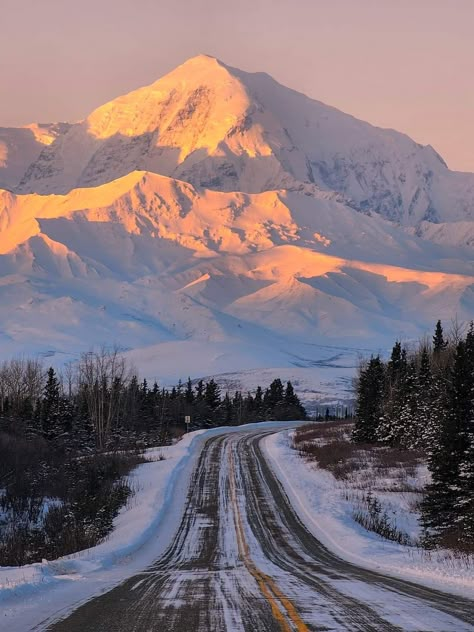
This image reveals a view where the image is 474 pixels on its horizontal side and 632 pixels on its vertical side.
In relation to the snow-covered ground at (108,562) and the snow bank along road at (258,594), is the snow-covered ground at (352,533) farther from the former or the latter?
the snow-covered ground at (108,562)

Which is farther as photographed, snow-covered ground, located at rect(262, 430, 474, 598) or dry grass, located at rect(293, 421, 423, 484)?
dry grass, located at rect(293, 421, 423, 484)

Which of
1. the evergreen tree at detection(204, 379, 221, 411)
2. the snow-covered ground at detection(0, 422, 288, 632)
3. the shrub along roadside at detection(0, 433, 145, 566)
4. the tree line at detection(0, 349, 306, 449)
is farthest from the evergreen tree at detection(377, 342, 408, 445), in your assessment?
the evergreen tree at detection(204, 379, 221, 411)

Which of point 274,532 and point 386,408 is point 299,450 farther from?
point 274,532

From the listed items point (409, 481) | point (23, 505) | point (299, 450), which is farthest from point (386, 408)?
point (23, 505)

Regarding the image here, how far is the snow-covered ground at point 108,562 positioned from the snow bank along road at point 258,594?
0.47 metres

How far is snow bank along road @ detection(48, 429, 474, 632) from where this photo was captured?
9242 mm

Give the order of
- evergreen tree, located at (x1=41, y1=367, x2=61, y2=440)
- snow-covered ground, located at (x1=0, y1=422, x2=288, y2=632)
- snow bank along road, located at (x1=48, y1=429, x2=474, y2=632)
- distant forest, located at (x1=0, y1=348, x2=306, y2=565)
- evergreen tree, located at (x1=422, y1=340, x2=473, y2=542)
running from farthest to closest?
evergreen tree, located at (x1=41, y1=367, x2=61, y2=440) → distant forest, located at (x1=0, y1=348, x2=306, y2=565) → evergreen tree, located at (x1=422, y1=340, x2=473, y2=542) → snow-covered ground, located at (x1=0, y1=422, x2=288, y2=632) → snow bank along road, located at (x1=48, y1=429, x2=474, y2=632)

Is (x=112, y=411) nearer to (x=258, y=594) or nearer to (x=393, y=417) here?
(x=393, y=417)

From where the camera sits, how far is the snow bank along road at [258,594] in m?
9.24

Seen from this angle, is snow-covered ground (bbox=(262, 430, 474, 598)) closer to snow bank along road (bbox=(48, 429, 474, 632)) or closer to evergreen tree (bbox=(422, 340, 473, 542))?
snow bank along road (bbox=(48, 429, 474, 632))

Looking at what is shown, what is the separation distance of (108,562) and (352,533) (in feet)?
28.3

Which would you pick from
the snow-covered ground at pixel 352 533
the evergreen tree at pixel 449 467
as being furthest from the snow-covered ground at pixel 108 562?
the evergreen tree at pixel 449 467

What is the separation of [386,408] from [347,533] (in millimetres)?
32613

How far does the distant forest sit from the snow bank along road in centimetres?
480
